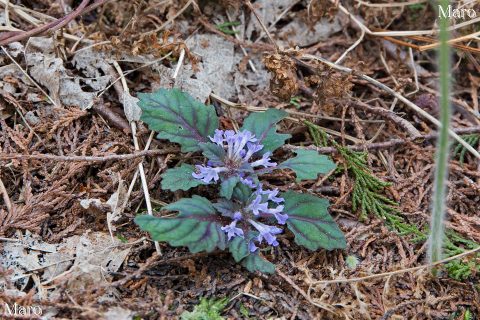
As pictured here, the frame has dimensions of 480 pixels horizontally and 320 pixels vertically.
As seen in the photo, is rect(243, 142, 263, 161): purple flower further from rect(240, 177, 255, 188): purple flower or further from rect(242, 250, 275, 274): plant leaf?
rect(242, 250, 275, 274): plant leaf

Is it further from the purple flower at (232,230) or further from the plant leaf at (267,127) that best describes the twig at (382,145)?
the purple flower at (232,230)

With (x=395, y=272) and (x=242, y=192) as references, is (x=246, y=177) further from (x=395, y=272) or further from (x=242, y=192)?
(x=395, y=272)

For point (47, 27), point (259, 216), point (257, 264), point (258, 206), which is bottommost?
point (257, 264)

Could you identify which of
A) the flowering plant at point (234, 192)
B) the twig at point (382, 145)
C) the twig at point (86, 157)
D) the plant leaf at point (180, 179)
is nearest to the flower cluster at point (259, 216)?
the flowering plant at point (234, 192)

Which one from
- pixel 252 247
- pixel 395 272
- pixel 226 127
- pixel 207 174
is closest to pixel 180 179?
pixel 207 174

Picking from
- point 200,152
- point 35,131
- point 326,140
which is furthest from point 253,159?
point 35,131

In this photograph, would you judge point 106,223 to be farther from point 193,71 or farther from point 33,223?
→ point 193,71
